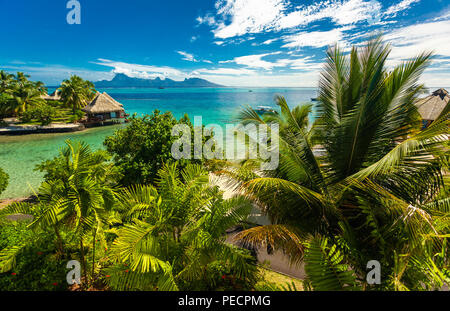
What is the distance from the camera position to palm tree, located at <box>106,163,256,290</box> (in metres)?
3.39

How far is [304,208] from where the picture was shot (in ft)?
13.4

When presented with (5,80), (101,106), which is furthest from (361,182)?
(5,80)

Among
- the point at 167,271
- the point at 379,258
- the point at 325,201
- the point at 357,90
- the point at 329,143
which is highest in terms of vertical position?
the point at 357,90

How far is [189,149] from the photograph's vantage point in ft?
30.3

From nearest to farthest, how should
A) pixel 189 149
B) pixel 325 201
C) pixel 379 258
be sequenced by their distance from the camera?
pixel 379 258 < pixel 325 201 < pixel 189 149

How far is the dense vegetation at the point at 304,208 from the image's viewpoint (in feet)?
9.80

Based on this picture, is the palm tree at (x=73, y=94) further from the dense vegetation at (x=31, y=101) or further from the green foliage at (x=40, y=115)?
the green foliage at (x=40, y=115)

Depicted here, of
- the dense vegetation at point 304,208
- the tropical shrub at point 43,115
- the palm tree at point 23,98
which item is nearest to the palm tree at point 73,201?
the dense vegetation at point 304,208

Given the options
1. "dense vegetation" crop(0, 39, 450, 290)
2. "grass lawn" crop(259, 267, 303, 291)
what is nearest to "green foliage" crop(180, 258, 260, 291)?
"dense vegetation" crop(0, 39, 450, 290)

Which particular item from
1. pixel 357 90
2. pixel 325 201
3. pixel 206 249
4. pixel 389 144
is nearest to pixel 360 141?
pixel 389 144

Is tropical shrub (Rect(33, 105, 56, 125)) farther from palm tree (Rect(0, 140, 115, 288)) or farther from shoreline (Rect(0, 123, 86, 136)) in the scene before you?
palm tree (Rect(0, 140, 115, 288))

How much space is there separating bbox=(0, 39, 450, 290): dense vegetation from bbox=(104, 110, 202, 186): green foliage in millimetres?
4075
